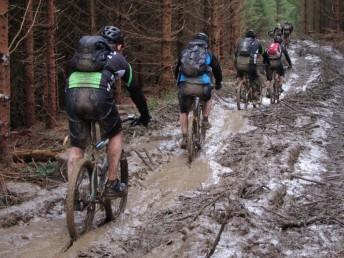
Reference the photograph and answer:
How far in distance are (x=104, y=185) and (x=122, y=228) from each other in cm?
53

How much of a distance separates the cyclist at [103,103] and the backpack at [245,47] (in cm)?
831

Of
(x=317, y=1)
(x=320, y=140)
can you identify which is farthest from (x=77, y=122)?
(x=317, y=1)

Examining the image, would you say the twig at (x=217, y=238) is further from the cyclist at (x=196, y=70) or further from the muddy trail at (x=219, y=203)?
the cyclist at (x=196, y=70)

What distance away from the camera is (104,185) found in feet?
18.6

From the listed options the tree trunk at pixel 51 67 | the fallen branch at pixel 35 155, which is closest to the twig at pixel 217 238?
the fallen branch at pixel 35 155

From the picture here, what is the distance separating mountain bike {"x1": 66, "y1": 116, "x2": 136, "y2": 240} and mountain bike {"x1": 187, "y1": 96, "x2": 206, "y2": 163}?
2553 mm

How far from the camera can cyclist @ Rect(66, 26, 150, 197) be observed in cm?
527

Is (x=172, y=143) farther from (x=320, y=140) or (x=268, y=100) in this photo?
(x=268, y=100)

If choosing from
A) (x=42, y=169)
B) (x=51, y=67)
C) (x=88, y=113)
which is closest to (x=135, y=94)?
(x=88, y=113)

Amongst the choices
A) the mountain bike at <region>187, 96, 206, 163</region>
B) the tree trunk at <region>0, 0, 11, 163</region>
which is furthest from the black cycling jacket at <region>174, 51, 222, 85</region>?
the tree trunk at <region>0, 0, 11, 163</region>

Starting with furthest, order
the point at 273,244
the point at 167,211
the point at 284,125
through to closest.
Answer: the point at 284,125 < the point at 167,211 < the point at 273,244

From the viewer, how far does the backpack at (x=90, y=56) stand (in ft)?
17.1

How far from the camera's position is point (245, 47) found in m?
13.6

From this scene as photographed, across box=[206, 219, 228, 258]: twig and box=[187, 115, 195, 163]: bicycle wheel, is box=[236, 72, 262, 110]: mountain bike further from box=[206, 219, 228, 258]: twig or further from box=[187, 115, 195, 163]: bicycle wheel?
box=[206, 219, 228, 258]: twig
